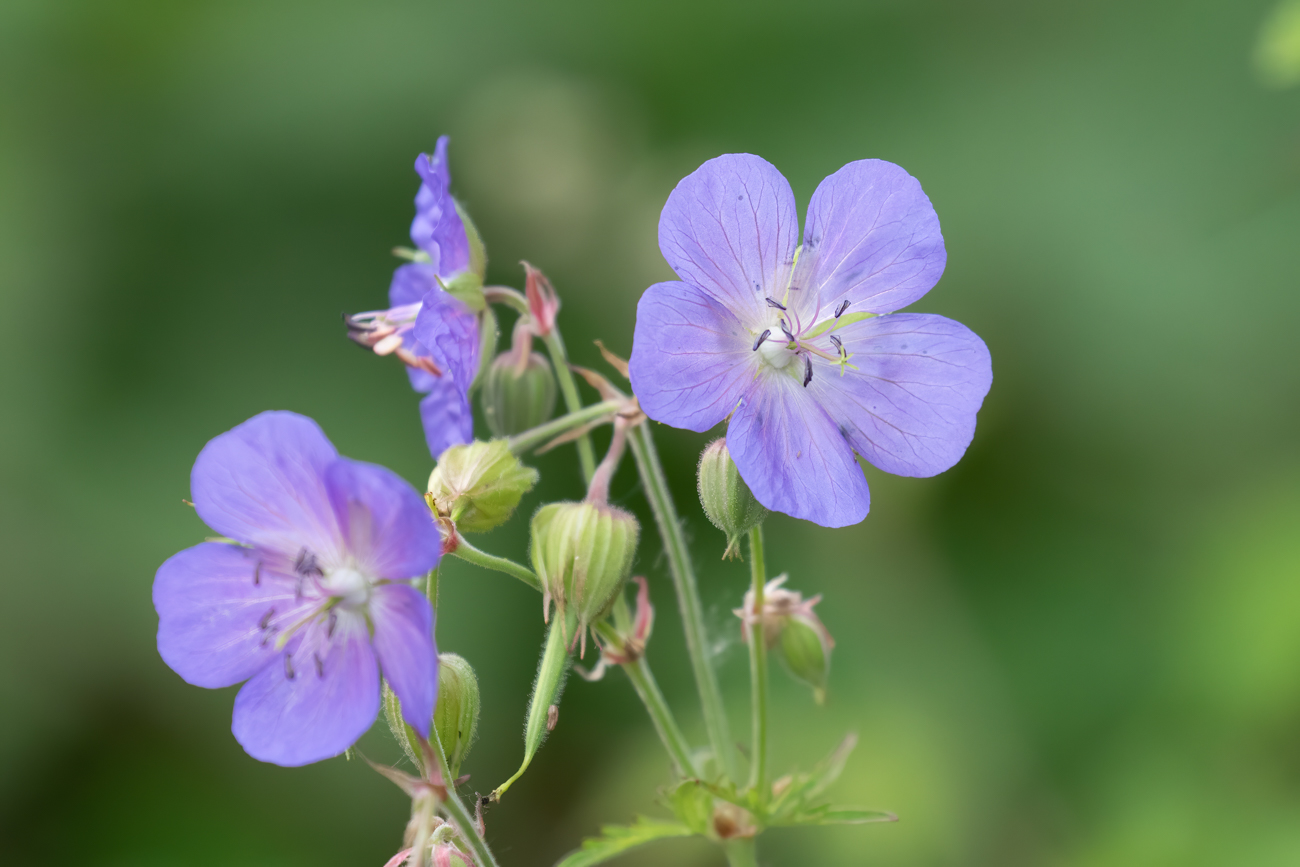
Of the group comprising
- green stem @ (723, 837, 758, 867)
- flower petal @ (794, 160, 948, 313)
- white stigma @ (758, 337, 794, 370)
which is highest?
flower petal @ (794, 160, 948, 313)

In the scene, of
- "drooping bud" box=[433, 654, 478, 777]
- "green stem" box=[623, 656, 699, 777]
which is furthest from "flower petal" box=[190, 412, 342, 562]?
"green stem" box=[623, 656, 699, 777]

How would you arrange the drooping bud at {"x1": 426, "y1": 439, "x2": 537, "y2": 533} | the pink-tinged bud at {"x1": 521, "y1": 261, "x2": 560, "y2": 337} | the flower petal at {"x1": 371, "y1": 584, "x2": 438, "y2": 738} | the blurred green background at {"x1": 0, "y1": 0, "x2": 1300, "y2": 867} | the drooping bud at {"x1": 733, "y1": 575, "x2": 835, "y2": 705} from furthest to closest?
the blurred green background at {"x1": 0, "y1": 0, "x2": 1300, "y2": 867} < the drooping bud at {"x1": 733, "y1": 575, "x2": 835, "y2": 705} < the pink-tinged bud at {"x1": 521, "y1": 261, "x2": 560, "y2": 337} < the drooping bud at {"x1": 426, "y1": 439, "x2": 537, "y2": 533} < the flower petal at {"x1": 371, "y1": 584, "x2": 438, "y2": 738}

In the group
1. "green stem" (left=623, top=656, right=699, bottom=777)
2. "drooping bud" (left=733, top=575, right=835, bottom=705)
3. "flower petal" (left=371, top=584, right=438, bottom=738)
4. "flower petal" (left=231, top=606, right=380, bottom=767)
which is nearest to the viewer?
"flower petal" (left=371, top=584, right=438, bottom=738)

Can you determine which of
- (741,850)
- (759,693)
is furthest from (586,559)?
(741,850)

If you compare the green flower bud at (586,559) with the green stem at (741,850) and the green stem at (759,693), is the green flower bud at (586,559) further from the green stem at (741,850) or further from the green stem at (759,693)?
the green stem at (741,850)

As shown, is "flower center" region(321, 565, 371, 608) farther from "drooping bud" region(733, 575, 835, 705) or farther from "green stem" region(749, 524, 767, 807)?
"drooping bud" region(733, 575, 835, 705)

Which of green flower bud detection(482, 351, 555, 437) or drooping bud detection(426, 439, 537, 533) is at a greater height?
green flower bud detection(482, 351, 555, 437)

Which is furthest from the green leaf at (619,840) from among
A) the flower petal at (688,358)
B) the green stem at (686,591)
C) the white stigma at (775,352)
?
the white stigma at (775,352)
